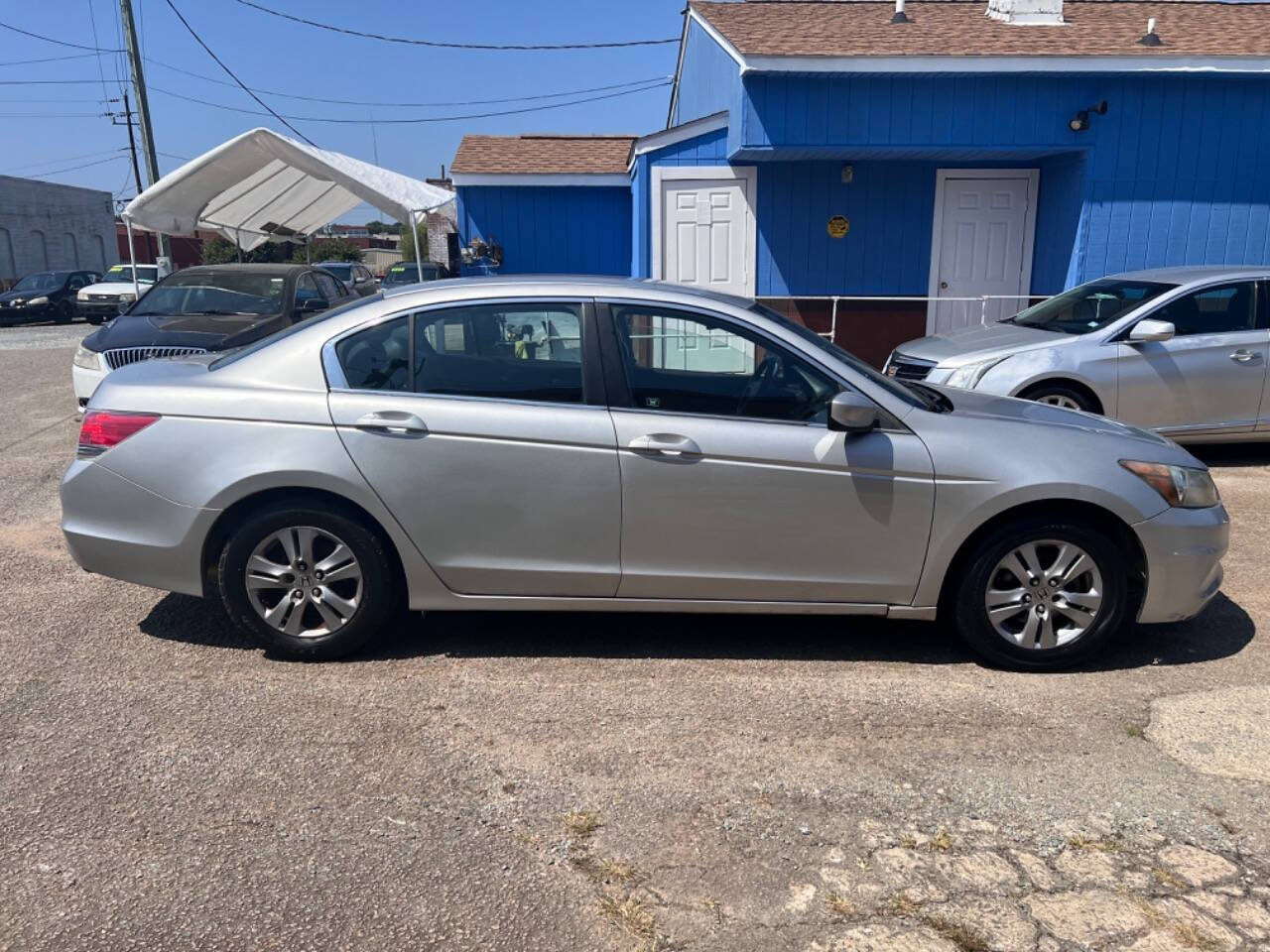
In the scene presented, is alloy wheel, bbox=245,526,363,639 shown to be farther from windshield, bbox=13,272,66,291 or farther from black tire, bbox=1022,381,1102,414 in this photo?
windshield, bbox=13,272,66,291

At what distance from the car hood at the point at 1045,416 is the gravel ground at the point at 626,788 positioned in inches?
38.0

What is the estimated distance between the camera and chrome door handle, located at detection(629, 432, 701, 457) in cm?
418

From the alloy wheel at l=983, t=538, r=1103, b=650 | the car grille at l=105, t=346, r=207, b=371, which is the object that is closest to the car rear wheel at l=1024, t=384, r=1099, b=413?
the alloy wheel at l=983, t=538, r=1103, b=650

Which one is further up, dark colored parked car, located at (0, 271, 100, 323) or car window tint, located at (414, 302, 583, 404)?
car window tint, located at (414, 302, 583, 404)

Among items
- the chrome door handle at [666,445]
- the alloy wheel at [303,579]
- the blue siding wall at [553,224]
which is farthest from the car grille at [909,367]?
the blue siding wall at [553,224]

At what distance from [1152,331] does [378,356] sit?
5.93 meters

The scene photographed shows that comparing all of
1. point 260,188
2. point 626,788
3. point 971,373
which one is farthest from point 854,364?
point 260,188

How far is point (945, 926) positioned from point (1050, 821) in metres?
0.70

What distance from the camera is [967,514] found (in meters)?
4.23

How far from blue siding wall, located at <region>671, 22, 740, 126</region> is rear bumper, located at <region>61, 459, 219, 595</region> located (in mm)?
8355

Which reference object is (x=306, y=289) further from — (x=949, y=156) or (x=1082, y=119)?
(x=1082, y=119)

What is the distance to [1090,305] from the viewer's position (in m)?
8.62

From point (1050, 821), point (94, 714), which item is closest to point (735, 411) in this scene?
point (1050, 821)

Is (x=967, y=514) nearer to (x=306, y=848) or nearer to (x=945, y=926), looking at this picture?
(x=945, y=926)
